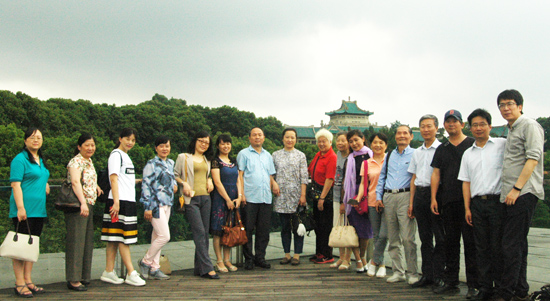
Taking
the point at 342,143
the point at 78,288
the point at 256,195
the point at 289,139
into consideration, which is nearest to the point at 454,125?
the point at 342,143

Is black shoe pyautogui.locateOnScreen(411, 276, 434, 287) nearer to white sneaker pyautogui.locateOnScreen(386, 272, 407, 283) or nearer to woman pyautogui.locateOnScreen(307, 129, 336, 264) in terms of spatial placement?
white sneaker pyautogui.locateOnScreen(386, 272, 407, 283)

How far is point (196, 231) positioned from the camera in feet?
14.3

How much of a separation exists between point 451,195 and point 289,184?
5.88 feet

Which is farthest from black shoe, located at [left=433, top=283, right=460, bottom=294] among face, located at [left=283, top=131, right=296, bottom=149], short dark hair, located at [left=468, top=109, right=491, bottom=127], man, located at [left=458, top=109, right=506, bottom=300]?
face, located at [left=283, top=131, right=296, bottom=149]

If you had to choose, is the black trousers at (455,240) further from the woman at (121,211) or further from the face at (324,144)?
the woman at (121,211)

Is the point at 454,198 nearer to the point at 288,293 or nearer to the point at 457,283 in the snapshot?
the point at 457,283

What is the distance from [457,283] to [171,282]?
2516mm

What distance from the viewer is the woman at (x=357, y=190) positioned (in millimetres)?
4664

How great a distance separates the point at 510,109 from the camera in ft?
11.0

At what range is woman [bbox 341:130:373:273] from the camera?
4664 millimetres

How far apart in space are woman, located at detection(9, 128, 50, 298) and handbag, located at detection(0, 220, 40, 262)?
0.23 ft

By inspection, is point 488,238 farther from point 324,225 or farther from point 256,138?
point 256,138

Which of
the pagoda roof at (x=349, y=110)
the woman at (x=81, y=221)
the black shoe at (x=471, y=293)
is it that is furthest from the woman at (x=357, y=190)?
the pagoda roof at (x=349, y=110)

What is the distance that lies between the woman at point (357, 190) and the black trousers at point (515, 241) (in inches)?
60.9
